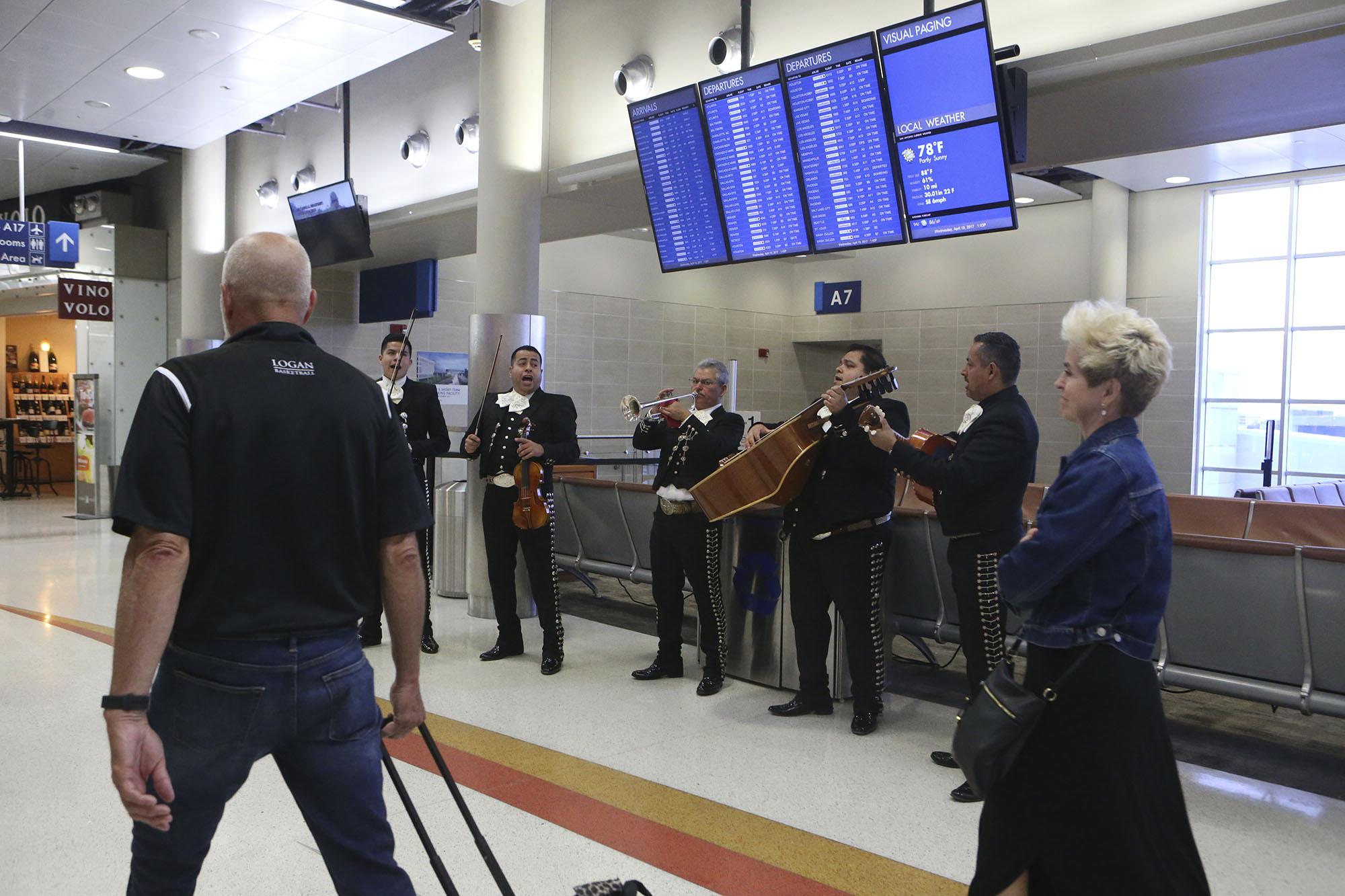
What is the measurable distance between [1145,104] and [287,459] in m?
4.74

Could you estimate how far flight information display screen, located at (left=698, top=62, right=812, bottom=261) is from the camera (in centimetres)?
571

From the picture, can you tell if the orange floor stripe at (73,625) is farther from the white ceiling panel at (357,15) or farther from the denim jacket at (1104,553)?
the denim jacket at (1104,553)

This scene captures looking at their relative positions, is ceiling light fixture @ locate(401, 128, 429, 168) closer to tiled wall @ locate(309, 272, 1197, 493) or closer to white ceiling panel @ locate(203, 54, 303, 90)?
white ceiling panel @ locate(203, 54, 303, 90)

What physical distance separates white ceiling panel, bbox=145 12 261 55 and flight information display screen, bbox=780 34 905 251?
4.17 meters

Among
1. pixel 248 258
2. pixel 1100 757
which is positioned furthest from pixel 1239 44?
pixel 248 258

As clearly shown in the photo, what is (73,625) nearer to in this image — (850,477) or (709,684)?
(709,684)

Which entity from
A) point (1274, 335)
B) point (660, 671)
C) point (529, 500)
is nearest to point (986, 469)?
point (660, 671)

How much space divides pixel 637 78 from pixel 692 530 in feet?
12.2

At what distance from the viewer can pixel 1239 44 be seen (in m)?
4.23

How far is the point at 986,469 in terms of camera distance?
3.85m

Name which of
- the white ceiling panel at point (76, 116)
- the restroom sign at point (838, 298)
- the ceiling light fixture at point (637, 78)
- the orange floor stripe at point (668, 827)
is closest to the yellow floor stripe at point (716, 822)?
the orange floor stripe at point (668, 827)

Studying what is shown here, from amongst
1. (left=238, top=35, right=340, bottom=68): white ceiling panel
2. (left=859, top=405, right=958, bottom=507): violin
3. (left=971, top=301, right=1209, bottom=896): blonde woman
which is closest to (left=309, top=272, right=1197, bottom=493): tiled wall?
(left=238, top=35, right=340, bottom=68): white ceiling panel

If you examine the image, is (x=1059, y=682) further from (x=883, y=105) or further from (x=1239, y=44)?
(x=883, y=105)

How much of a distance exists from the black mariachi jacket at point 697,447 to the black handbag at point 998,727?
9.91 ft
